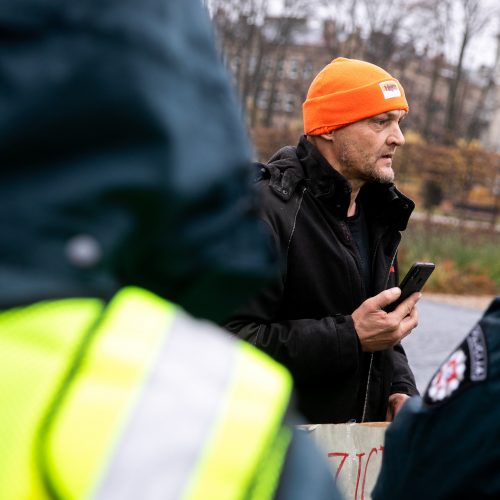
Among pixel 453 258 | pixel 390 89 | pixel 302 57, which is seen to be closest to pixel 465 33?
pixel 302 57

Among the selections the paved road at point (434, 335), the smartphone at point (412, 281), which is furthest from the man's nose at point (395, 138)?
the paved road at point (434, 335)

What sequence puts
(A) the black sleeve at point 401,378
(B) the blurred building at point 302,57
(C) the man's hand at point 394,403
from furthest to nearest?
(B) the blurred building at point 302,57 → (A) the black sleeve at point 401,378 → (C) the man's hand at point 394,403

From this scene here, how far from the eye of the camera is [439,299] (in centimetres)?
1385

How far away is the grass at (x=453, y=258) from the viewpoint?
48.0 ft

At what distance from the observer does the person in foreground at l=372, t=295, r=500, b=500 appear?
139 cm

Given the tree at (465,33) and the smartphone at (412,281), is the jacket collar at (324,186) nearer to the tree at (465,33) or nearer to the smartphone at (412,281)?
the smartphone at (412,281)

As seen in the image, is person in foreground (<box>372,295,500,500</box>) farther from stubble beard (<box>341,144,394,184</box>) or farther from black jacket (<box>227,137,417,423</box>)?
stubble beard (<box>341,144,394,184</box>)

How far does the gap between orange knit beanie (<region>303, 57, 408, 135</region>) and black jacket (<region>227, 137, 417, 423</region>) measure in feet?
0.68

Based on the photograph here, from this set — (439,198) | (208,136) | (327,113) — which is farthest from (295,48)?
(208,136)

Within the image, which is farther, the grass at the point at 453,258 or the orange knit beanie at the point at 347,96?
the grass at the point at 453,258

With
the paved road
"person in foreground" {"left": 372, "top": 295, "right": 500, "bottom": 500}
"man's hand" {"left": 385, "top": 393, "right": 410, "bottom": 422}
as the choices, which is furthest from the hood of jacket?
the paved road

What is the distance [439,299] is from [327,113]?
11031 millimetres

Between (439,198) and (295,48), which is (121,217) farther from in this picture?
(295,48)

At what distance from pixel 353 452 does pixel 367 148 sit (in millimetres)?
1101
